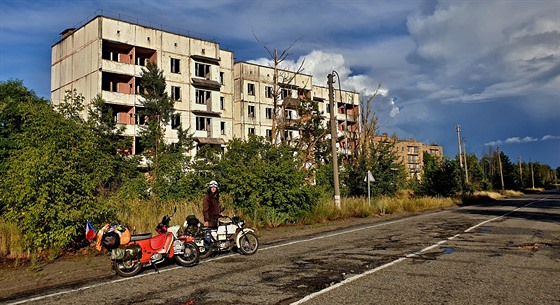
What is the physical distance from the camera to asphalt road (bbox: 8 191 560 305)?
6293mm

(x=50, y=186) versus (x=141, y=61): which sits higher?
(x=141, y=61)

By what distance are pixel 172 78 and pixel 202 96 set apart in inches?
167

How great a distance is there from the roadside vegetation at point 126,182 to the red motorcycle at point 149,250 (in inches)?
135

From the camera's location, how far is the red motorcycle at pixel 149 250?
8398 mm

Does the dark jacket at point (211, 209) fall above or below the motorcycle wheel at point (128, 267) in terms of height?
above

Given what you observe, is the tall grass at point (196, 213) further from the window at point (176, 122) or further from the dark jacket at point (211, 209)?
the window at point (176, 122)

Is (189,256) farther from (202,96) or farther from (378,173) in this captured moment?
(202,96)

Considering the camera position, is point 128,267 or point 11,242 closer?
point 128,267

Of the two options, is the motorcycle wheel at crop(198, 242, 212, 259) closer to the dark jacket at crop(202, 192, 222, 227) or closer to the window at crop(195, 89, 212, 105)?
the dark jacket at crop(202, 192, 222, 227)

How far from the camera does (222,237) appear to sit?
10.6m

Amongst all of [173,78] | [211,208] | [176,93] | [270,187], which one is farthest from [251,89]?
[211,208]

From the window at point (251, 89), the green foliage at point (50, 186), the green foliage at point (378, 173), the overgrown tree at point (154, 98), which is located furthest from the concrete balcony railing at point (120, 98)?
the green foliage at point (50, 186)

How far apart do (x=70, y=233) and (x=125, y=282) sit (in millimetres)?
4334

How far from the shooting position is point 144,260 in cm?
871
